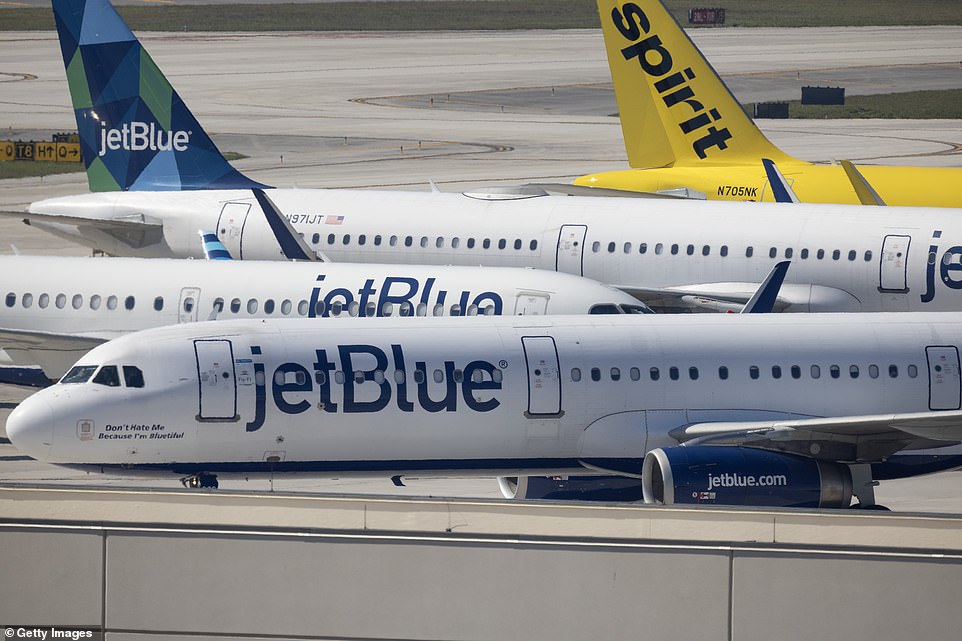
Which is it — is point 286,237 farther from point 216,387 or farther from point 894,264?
point 216,387

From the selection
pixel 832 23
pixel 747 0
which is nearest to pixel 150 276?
pixel 832 23

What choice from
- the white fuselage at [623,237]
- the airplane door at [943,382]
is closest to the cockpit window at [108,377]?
the airplane door at [943,382]

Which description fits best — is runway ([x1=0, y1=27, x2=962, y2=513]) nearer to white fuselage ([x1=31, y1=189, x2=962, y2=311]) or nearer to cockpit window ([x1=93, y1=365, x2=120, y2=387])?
cockpit window ([x1=93, y1=365, x2=120, y2=387])

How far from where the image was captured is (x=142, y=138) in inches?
1864

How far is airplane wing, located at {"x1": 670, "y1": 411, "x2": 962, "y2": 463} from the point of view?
2652 cm

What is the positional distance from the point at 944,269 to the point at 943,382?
448 inches

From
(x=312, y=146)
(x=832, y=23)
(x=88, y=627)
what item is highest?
(x=832, y=23)

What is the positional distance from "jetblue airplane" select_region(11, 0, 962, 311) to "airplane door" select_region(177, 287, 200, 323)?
20.3 feet

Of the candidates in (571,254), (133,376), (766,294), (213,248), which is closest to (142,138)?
(213,248)

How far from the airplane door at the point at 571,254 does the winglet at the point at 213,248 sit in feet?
26.4

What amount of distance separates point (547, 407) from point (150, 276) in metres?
11.2

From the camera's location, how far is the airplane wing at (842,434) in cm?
2652

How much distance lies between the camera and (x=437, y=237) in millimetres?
43062

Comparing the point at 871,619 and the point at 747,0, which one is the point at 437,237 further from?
the point at 747,0
